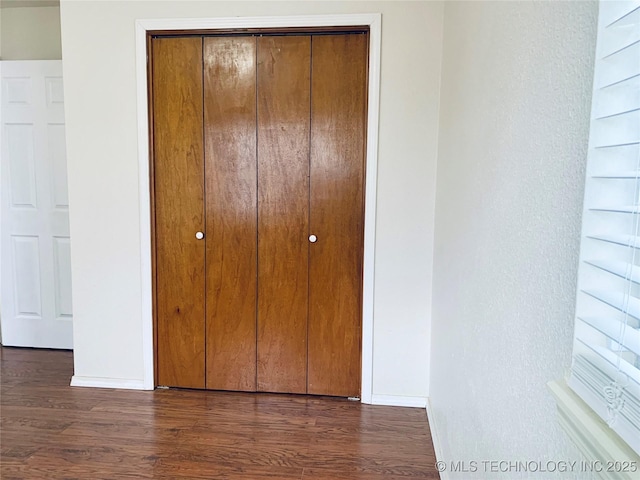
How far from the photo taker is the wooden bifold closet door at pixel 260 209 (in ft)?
7.43

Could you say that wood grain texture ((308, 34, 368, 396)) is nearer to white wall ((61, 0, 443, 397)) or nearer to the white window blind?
white wall ((61, 0, 443, 397))

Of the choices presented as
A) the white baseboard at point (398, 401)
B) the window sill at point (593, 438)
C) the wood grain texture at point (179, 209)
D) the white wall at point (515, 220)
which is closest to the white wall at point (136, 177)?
the white baseboard at point (398, 401)

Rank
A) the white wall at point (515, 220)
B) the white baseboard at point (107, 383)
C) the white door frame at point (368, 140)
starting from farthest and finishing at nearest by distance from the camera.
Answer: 1. the white baseboard at point (107, 383)
2. the white door frame at point (368, 140)
3. the white wall at point (515, 220)

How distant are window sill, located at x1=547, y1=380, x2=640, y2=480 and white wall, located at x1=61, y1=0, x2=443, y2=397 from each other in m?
1.61

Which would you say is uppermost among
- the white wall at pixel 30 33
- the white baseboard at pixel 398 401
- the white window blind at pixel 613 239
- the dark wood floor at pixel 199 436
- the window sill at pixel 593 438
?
the white wall at pixel 30 33

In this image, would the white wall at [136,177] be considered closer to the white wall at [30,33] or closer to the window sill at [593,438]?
the white wall at [30,33]

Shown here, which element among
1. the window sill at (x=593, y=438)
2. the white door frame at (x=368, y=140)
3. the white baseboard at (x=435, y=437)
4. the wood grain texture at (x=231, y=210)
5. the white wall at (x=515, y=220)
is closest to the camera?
the window sill at (x=593, y=438)

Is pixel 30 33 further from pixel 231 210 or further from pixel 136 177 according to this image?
pixel 231 210

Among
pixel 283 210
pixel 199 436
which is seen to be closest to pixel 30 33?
pixel 283 210

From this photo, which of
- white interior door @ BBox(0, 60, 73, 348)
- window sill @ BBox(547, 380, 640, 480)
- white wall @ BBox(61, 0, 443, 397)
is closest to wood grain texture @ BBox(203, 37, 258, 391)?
white wall @ BBox(61, 0, 443, 397)

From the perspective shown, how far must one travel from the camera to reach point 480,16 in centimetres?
134

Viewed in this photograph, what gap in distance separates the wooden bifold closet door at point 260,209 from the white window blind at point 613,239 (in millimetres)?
1689

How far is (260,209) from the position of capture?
2346 millimetres

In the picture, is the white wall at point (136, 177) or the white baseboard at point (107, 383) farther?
the white baseboard at point (107, 383)
